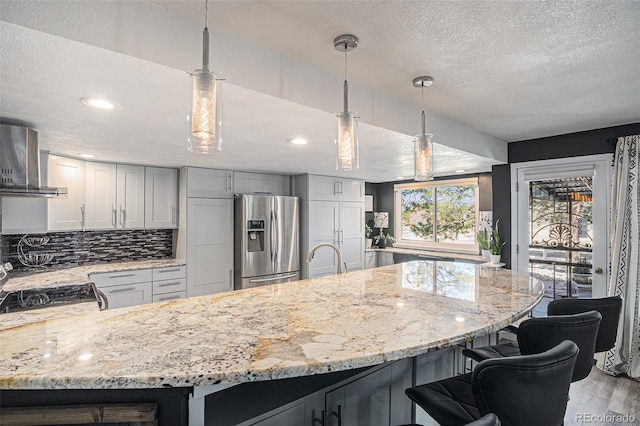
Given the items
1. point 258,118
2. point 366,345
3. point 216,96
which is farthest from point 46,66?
point 366,345

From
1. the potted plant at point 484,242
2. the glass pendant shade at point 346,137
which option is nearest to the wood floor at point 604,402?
the potted plant at point 484,242

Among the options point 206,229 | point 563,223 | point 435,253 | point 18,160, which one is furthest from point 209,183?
point 563,223

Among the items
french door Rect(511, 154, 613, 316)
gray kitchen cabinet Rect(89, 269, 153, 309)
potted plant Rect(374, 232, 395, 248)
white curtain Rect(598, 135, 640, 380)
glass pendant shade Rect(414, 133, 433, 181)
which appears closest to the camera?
glass pendant shade Rect(414, 133, 433, 181)

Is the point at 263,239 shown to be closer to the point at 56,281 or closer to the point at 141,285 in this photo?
the point at 141,285

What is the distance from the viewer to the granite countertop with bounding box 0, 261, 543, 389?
78 centimetres

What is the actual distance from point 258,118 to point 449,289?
1.55 meters

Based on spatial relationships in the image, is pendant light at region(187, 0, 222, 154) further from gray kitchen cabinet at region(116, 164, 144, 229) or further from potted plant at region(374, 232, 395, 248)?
potted plant at region(374, 232, 395, 248)

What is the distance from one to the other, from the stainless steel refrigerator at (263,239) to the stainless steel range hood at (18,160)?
217 centimetres

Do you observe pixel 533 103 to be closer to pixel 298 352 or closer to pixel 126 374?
pixel 298 352

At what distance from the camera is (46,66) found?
1365 millimetres

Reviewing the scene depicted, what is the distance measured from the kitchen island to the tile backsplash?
2988 millimetres

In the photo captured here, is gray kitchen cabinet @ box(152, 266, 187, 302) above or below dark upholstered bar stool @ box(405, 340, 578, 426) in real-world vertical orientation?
below

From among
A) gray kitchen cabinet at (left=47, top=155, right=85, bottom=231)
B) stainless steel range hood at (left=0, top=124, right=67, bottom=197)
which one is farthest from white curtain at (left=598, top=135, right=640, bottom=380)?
gray kitchen cabinet at (left=47, top=155, right=85, bottom=231)

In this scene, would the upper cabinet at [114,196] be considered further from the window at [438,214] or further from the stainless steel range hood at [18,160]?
the window at [438,214]
